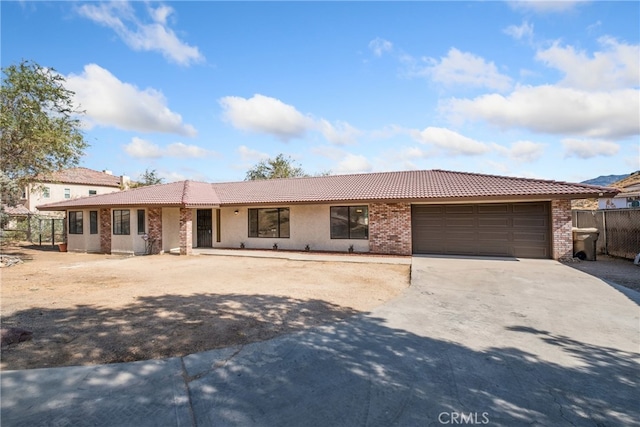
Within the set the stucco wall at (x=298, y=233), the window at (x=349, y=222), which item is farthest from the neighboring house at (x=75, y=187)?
the window at (x=349, y=222)

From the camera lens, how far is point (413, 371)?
3.81 meters

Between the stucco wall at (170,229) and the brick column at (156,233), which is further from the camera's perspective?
the stucco wall at (170,229)

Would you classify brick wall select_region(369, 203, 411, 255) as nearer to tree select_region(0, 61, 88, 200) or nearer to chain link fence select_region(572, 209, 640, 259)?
chain link fence select_region(572, 209, 640, 259)

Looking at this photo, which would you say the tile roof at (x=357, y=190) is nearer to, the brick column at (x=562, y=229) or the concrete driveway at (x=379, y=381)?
the brick column at (x=562, y=229)

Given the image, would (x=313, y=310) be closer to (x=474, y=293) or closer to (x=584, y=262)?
(x=474, y=293)

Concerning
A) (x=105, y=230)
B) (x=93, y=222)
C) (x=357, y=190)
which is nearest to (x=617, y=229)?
(x=357, y=190)

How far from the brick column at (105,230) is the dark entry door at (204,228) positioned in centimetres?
447

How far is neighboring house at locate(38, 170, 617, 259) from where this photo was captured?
42.3ft

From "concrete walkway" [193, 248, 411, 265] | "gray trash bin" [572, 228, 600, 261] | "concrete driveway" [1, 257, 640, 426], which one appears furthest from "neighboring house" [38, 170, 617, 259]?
"concrete driveway" [1, 257, 640, 426]

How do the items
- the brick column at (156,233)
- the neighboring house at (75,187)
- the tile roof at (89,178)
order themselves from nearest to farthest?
the brick column at (156,233) < the neighboring house at (75,187) < the tile roof at (89,178)

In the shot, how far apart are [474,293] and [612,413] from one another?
15.4ft

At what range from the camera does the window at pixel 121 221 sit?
16781 millimetres

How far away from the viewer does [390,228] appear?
1435 centimetres

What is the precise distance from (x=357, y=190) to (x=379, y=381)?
12.5m
